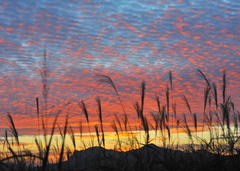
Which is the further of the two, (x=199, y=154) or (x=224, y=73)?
(x=224, y=73)

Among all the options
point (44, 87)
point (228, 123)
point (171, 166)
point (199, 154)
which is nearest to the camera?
point (44, 87)

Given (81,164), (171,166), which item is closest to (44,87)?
(171,166)

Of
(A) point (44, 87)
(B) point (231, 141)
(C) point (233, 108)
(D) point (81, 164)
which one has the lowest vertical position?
(D) point (81, 164)

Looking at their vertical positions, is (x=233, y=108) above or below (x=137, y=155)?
above

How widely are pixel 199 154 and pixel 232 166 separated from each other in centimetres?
70

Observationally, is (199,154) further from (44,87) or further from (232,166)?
(44,87)

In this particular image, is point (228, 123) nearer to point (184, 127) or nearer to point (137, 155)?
point (184, 127)

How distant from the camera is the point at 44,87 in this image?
1862 millimetres

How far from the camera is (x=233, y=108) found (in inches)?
195

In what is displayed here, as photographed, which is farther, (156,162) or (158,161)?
(158,161)

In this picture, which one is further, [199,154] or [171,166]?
[199,154]

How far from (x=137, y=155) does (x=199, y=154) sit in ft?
3.27

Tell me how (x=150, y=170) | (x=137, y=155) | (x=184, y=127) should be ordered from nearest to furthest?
1. (x=150, y=170)
2. (x=137, y=155)
3. (x=184, y=127)

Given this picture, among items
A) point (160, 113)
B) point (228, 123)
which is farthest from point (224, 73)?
point (160, 113)
